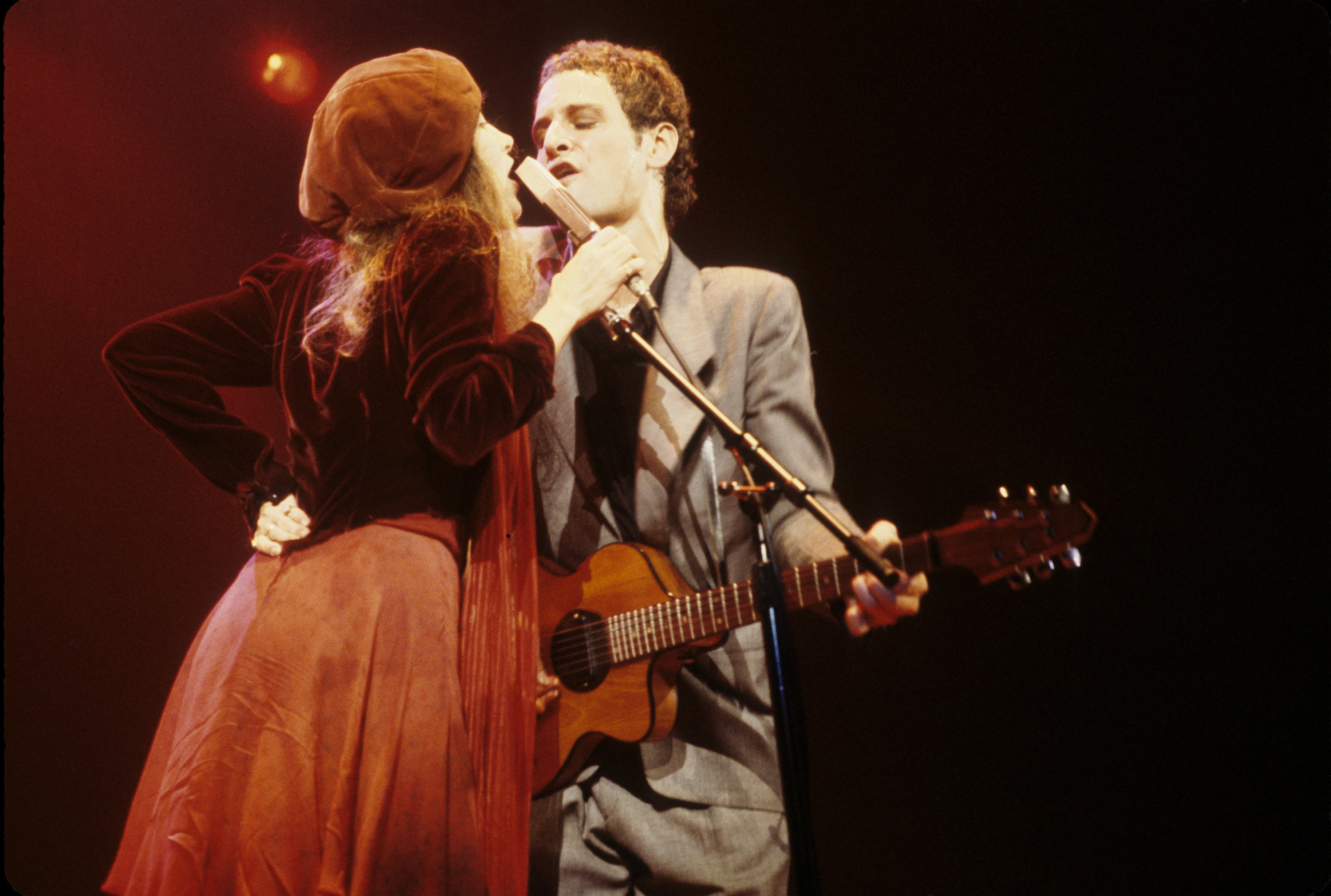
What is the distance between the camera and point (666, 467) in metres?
1.75

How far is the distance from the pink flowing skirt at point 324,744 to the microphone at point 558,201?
57 cm

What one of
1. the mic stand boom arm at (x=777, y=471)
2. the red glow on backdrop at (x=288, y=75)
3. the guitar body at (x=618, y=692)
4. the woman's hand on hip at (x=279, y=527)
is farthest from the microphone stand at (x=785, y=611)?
the red glow on backdrop at (x=288, y=75)

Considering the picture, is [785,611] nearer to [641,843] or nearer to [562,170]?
[641,843]

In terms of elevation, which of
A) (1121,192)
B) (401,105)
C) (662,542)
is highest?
(1121,192)

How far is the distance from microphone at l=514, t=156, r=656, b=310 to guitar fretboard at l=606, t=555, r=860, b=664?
0.56 m

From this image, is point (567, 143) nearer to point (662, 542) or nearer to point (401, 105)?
point (401, 105)

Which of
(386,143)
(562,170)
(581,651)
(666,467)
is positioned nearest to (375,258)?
(386,143)

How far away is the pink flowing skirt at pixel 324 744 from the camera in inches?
46.5

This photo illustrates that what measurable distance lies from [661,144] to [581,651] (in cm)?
120

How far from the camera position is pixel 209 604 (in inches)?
76.5

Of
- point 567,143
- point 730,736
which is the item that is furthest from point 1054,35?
point 730,736

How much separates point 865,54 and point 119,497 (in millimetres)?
2108

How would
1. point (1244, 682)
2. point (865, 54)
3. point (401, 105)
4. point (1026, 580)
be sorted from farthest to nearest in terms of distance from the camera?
point (865, 54), point (1244, 682), point (401, 105), point (1026, 580)

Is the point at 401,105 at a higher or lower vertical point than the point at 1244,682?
higher
